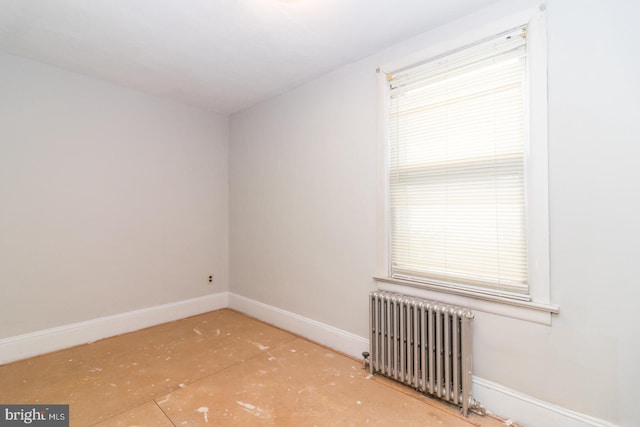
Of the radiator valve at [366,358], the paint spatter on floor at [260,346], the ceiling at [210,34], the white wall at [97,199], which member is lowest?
the paint spatter on floor at [260,346]

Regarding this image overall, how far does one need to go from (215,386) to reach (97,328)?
1.73 m

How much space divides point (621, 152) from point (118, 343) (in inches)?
164

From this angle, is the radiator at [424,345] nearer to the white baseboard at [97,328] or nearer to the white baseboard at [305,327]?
the white baseboard at [305,327]

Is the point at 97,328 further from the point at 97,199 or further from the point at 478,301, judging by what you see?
the point at 478,301

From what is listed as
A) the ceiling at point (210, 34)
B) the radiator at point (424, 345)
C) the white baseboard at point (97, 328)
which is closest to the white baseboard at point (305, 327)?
the radiator at point (424, 345)

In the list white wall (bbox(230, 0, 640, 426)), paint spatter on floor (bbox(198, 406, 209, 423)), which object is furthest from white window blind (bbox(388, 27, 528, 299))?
paint spatter on floor (bbox(198, 406, 209, 423))

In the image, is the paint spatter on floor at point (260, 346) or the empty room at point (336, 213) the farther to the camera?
the paint spatter on floor at point (260, 346)

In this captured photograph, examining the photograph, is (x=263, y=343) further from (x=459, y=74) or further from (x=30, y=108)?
(x=30, y=108)

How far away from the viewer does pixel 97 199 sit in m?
3.06

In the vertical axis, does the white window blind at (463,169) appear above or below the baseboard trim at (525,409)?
above

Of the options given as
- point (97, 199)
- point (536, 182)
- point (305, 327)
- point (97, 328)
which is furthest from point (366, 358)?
point (97, 199)

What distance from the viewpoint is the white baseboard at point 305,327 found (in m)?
2.63

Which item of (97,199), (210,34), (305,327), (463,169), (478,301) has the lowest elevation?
(305,327)

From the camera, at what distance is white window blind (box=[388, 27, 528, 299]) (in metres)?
1.85
